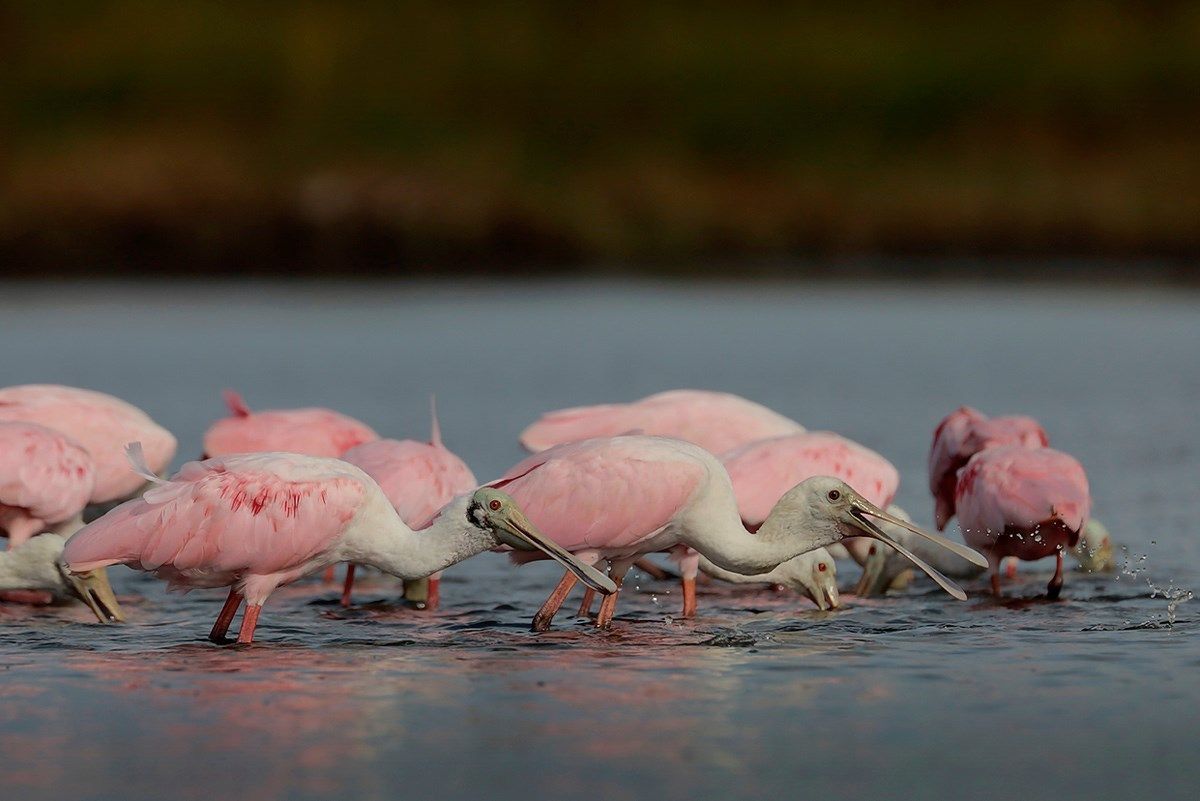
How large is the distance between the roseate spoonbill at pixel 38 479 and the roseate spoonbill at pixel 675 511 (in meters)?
2.34

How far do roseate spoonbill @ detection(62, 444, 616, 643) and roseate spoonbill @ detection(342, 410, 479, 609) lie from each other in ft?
4.37

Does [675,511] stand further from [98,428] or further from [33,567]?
[98,428]

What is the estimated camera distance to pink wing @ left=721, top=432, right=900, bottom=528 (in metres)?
11.4

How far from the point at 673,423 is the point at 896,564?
1592 millimetres

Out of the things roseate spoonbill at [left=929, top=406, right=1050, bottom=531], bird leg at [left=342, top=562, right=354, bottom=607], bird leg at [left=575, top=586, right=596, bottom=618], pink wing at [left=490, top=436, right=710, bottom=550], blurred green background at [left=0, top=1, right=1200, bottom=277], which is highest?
blurred green background at [left=0, top=1, right=1200, bottom=277]

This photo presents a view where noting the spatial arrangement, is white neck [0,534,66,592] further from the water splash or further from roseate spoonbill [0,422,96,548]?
the water splash

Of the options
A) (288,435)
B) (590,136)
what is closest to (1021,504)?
(288,435)

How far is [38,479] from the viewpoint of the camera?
36.2ft

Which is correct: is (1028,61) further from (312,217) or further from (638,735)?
(638,735)

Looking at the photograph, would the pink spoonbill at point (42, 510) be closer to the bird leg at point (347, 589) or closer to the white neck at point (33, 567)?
the white neck at point (33, 567)

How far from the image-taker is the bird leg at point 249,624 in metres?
→ 9.55

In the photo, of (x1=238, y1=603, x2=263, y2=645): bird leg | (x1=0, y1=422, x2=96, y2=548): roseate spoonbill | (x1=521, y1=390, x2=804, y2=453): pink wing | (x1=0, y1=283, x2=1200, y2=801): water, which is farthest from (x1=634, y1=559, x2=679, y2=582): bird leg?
(x1=238, y1=603, x2=263, y2=645): bird leg

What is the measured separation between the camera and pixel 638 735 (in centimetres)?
762

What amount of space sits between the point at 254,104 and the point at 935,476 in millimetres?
38184
